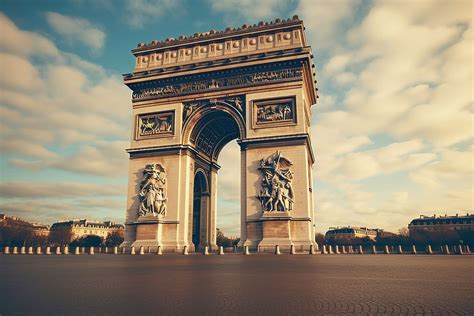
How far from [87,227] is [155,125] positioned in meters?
85.1

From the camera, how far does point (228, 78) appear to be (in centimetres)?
2645

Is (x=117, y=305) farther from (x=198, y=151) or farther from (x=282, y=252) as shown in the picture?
(x=198, y=151)

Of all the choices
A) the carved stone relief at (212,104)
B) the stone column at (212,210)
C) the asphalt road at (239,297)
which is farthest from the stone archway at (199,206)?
the asphalt road at (239,297)

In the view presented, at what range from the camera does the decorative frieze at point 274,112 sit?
24.5m

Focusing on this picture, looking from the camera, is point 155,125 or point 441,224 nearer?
point 155,125

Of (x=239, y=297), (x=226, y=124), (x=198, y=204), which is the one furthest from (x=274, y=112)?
(x=239, y=297)

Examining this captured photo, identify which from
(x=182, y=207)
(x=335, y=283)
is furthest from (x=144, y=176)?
(x=335, y=283)

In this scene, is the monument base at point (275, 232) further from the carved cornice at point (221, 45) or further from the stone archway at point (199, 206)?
the carved cornice at point (221, 45)

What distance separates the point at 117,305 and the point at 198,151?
80.2 ft

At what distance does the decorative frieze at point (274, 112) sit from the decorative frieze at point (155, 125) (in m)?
6.50

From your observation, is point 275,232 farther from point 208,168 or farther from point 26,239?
point 26,239

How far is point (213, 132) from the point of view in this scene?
30.2 meters

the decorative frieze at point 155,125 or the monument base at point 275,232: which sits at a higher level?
the decorative frieze at point 155,125

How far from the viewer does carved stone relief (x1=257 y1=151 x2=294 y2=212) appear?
23.0 meters
